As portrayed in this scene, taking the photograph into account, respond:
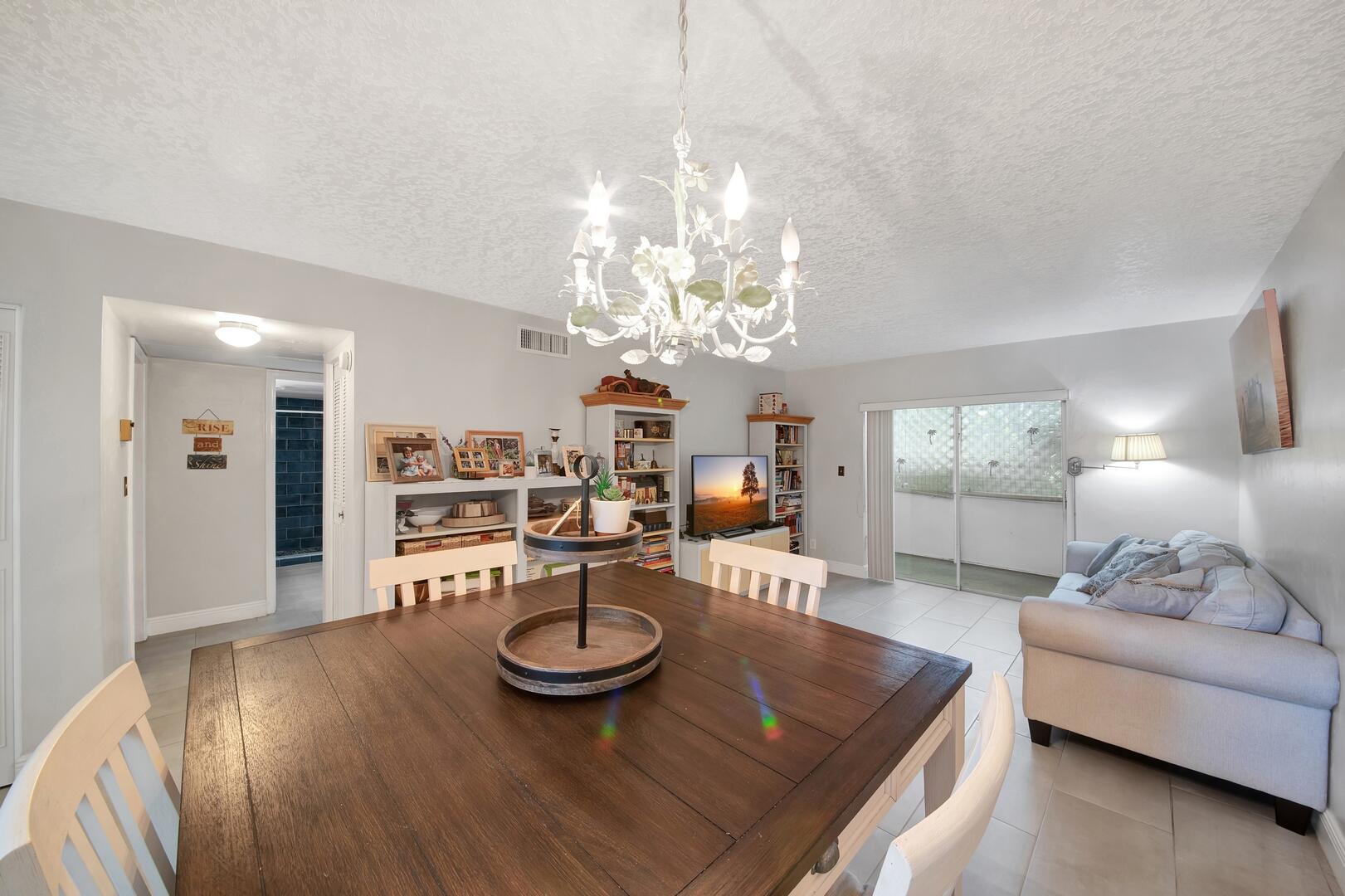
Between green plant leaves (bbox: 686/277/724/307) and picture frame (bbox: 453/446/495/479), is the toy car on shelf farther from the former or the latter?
green plant leaves (bbox: 686/277/724/307)

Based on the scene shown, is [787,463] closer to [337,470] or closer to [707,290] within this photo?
[337,470]

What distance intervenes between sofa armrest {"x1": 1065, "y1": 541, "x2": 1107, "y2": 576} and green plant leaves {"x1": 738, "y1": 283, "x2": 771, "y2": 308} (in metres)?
4.13

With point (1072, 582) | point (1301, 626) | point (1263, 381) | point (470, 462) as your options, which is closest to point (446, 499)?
point (470, 462)

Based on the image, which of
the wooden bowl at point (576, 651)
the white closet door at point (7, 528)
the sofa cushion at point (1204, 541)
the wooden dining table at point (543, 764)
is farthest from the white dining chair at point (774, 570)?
the white closet door at point (7, 528)

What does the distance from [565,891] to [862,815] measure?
0.58 meters

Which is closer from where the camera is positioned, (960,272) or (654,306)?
(654,306)

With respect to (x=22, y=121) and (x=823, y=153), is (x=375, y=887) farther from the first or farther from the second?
(x=22, y=121)

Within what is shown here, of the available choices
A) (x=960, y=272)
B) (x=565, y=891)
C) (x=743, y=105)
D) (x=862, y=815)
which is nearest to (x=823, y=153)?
(x=743, y=105)

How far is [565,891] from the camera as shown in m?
0.64

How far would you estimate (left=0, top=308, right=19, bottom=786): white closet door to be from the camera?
2.05 meters

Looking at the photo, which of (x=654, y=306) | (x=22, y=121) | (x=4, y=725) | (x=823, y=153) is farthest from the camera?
(x=4, y=725)

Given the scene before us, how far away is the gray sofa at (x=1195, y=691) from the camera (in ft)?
5.97

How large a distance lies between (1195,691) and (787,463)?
409cm

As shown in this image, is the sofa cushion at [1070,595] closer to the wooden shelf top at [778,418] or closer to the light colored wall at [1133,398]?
the light colored wall at [1133,398]
